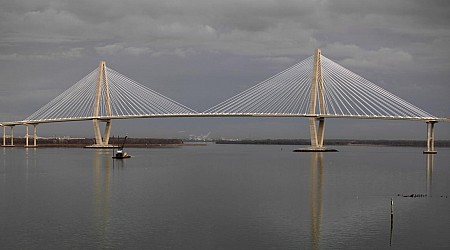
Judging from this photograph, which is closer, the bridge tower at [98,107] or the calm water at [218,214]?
the calm water at [218,214]

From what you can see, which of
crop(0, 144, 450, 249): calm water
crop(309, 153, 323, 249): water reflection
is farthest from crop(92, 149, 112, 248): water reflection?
crop(309, 153, 323, 249): water reflection

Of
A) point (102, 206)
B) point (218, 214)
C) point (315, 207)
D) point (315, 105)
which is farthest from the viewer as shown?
point (315, 105)

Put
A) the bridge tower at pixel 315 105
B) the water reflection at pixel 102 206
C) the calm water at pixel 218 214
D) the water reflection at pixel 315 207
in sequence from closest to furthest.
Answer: the calm water at pixel 218 214
the water reflection at pixel 102 206
the water reflection at pixel 315 207
the bridge tower at pixel 315 105

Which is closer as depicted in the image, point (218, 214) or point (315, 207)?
point (218, 214)

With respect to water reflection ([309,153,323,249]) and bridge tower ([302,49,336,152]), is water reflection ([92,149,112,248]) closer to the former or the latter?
water reflection ([309,153,323,249])

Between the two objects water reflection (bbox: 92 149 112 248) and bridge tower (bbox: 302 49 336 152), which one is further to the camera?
bridge tower (bbox: 302 49 336 152)

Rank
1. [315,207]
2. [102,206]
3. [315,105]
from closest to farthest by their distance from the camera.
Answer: [102,206]
[315,207]
[315,105]

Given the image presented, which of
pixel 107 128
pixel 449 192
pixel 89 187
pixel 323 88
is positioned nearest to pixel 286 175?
pixel 449 192

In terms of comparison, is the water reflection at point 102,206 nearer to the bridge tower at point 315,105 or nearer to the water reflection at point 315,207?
the water reflection at point 315,207

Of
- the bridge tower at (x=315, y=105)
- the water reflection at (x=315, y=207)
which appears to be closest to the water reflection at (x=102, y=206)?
the water reflection at (x=315, y=207)

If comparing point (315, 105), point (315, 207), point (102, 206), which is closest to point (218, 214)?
point (315, 207)

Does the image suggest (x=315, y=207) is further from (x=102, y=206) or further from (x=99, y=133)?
(x=99, y=133)

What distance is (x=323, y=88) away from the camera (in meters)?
63.9

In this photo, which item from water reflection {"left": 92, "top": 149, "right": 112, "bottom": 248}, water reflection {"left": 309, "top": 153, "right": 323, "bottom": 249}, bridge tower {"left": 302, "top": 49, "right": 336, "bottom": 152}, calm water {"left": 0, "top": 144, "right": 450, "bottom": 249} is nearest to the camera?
calm water {"left": 0, "top": 144, "right": 450, "bottom": 249}
